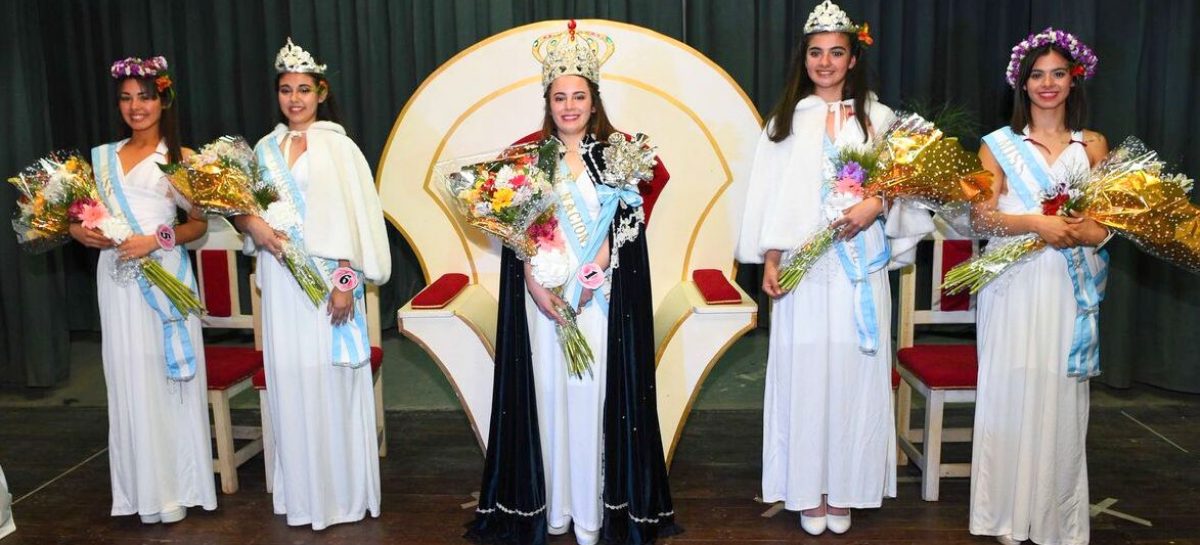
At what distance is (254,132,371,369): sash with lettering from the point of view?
3133 mm

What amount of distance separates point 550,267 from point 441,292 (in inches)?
31.8

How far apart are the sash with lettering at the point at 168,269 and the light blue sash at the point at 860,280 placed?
2132 millimetres

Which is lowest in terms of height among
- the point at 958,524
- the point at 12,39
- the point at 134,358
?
the point at 958,524

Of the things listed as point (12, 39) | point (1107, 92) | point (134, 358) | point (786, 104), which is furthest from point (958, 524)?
point (12, 39)

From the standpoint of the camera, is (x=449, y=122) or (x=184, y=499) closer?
(x=184, y=499)

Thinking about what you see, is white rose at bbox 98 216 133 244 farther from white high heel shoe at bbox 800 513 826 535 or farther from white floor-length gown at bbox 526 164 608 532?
white high heel shoe at bbox 800 513 826 535

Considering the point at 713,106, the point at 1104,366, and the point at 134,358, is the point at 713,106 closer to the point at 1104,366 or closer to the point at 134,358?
the point at 134,358

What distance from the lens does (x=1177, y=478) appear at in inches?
145

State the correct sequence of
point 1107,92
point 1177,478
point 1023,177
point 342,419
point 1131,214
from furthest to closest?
point 1107,92
point 1177,478
point 342,419
point 1023,177
point 1131,214

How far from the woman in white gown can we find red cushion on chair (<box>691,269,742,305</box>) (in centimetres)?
174

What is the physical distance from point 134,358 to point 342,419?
727 millimetres

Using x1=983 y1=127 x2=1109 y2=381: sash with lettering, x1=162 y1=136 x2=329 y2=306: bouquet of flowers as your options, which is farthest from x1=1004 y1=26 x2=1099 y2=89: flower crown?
x1=162 y1=136 x2=329 y2=306: bouquet of flowers

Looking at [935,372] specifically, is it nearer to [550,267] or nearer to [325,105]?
[550,267]

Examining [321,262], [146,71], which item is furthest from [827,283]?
[146,71]
